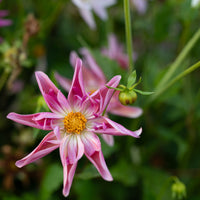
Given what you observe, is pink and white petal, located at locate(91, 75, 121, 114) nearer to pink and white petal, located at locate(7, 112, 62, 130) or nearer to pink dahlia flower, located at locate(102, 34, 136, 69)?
pink and white petal, located at locate(7, 112, 62, 130)

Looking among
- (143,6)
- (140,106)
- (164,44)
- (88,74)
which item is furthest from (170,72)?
(164,44)

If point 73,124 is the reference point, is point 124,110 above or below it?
below

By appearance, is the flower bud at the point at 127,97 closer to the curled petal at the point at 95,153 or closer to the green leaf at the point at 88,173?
the curled petal at the point at 95,153

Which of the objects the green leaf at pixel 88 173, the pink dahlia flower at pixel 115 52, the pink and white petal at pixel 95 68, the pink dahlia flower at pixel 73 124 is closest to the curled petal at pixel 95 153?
the pink dahlia flower at pixel 73 124

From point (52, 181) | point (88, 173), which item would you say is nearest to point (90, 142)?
point (88, 173)

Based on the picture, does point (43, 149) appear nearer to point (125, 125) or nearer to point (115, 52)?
point (125, 125)

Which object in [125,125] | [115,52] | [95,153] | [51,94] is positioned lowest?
[125,125]
